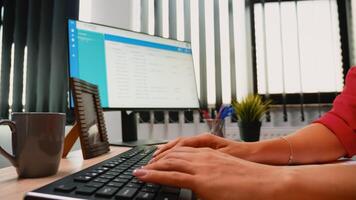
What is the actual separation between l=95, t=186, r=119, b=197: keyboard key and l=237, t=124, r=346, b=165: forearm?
16.9 inches

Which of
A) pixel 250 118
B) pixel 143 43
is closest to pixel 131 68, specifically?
pixel 143 43

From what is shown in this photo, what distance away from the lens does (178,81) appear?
4.48ft

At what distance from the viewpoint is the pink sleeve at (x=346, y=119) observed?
0.83 meters

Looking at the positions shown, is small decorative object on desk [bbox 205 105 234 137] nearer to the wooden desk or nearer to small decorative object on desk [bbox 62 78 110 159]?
small decorative object on desk [bbox 62 78 110 159]

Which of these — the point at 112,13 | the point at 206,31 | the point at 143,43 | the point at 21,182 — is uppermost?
the point at 112,13

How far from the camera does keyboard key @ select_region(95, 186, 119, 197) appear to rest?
12.7 inches

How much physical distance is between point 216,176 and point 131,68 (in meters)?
0.87

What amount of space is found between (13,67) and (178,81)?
124 centimetres

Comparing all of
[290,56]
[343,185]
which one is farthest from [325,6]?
[343,185]

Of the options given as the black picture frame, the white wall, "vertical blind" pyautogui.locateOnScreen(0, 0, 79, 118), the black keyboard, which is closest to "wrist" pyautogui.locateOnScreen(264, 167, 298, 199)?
the black keyboard

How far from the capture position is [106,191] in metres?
0.33

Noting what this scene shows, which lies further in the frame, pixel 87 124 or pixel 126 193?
pixel 87 124

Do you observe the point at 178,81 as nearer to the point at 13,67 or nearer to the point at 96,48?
the point at 96,48

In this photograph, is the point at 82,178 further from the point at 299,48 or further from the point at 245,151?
the point at 299,48
